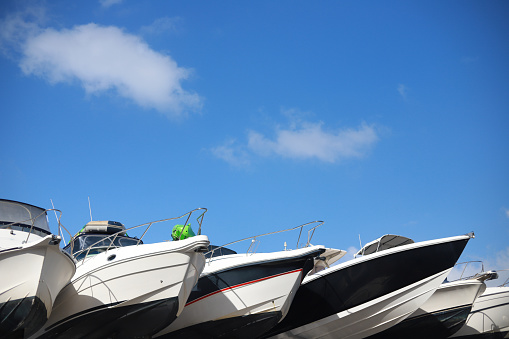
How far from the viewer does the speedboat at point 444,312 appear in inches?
597

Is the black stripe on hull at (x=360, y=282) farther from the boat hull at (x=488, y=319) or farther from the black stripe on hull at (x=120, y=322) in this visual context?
the boat hull at (x=488, y=319)

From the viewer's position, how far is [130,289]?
1017cm

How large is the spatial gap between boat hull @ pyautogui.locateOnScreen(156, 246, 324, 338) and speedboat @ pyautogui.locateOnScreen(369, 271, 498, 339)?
4.72m

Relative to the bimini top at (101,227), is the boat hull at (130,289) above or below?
below

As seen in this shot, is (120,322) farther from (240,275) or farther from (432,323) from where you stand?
(432,323)

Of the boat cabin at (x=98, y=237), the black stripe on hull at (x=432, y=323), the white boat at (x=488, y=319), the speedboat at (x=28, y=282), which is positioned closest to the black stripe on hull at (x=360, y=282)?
the black stripe on hull at (x=432, y=323)

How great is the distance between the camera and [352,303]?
42.4 ft

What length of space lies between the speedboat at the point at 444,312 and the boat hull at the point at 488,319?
1545 mm

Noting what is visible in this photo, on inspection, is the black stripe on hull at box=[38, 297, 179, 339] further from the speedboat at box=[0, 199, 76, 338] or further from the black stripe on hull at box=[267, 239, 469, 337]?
the black stripe on hull at box=[267, 239, 469, 337]

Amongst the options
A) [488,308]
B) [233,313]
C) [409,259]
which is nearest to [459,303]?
[488,308]

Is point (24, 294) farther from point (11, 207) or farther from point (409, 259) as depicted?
A: point (409, 259)

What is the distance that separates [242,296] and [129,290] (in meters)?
2.56

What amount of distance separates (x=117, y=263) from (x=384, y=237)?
734 centimetres

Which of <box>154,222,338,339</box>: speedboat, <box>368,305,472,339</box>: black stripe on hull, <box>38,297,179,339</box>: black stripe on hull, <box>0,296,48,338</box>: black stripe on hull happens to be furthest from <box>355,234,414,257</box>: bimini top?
<box>0,296,48,338</box>: black stripe on hull
